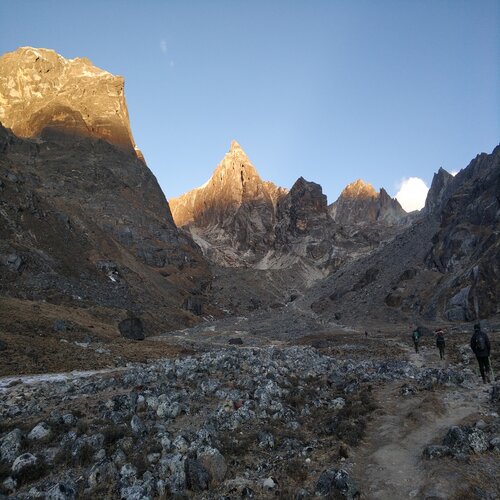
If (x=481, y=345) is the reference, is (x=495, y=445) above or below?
below

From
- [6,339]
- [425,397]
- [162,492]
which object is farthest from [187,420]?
[6,339]

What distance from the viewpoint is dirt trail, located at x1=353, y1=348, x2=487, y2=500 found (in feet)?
29.5

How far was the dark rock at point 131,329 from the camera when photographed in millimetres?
48750

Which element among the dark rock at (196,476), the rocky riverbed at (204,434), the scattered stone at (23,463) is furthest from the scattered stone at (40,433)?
the dark rock at (196,476)

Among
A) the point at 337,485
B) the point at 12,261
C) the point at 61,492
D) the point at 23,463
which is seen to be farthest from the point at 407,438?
the point at 12,261

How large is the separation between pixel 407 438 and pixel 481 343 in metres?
7.79

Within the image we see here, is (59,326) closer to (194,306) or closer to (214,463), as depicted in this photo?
(214,463)

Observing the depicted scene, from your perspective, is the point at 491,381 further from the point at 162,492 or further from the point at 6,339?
the point at 6,339

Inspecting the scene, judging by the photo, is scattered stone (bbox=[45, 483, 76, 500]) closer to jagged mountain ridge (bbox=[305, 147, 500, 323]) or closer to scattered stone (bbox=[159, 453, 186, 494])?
scattered stone (bbox=[159, 453, 186, 494])

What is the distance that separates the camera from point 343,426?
508 inches

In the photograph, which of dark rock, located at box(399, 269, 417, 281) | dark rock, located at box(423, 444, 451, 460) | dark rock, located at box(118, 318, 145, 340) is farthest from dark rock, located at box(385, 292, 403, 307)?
dark rock, located at box(423, 444, 451, 460)

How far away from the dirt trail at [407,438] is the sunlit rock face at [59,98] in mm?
143247

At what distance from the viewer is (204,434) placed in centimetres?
1207

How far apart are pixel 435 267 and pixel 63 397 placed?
245 feet
